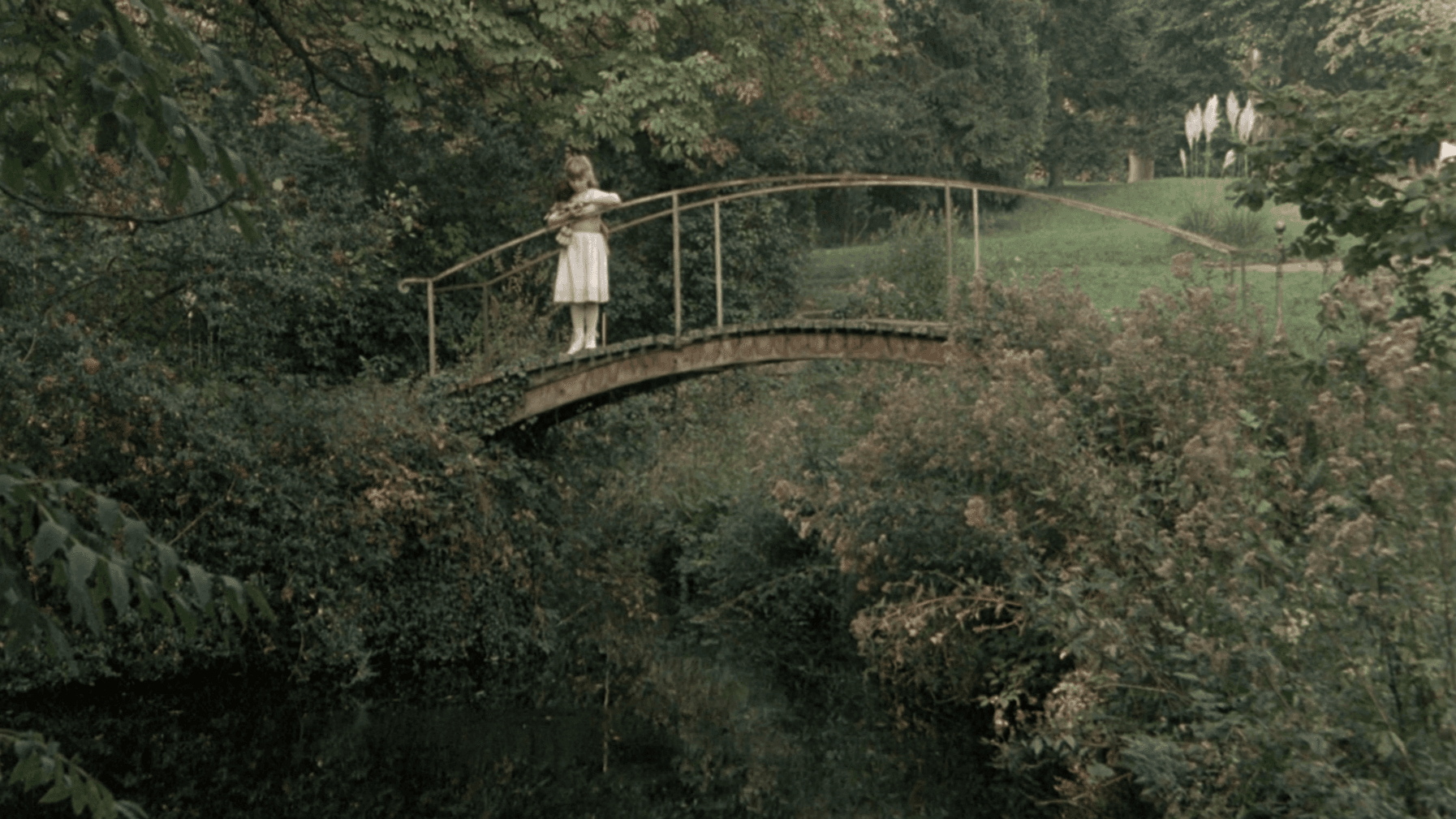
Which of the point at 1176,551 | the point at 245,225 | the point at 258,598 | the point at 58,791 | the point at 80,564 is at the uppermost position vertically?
the point at 245,225

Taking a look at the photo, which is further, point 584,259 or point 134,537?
point 584,259

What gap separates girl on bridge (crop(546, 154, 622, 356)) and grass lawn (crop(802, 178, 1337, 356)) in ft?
21.6

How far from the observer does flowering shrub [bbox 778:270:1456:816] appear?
5.15m

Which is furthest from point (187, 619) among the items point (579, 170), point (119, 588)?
point (579, 170)

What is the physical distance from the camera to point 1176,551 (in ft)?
21.1

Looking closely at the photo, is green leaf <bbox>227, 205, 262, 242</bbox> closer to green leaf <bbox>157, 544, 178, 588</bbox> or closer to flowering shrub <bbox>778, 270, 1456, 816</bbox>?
green leaf <bbox>157, 544, 178, 588</bbox>

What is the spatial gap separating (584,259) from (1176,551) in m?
6.37

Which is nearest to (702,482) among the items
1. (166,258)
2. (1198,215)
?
(166,258)

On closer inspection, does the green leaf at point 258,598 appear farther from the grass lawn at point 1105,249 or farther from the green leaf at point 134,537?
the grass lawn at point 1105,249

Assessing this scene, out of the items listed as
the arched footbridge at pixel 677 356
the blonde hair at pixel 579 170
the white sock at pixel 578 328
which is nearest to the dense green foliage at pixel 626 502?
the arched footbridge at pixel 677 356

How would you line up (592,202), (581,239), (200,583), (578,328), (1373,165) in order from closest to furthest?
(200,583) < (1373,165) < (592,202) < (581,239) < (578,328)

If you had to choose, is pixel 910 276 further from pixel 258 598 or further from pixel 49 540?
pixel 49 540

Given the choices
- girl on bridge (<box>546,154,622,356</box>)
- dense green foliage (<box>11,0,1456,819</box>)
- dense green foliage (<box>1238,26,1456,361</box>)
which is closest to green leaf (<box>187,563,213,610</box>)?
dense green foliage (<box>11,0,1456,819</box>)

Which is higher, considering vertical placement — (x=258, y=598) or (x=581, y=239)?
(x=581, y=239)
